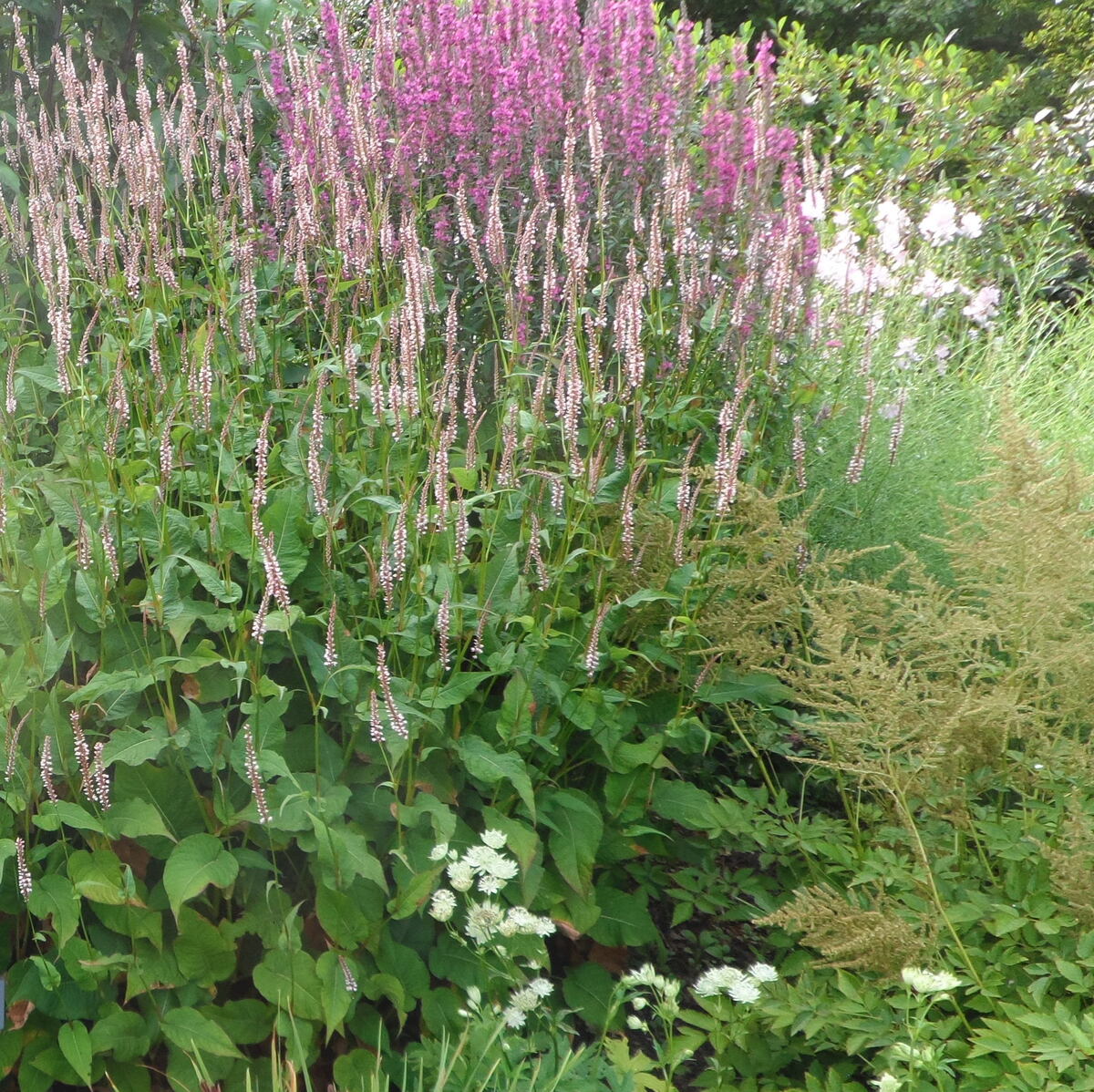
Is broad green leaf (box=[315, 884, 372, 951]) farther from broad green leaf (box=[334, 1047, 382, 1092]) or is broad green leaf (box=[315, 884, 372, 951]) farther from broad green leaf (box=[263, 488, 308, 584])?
broad green leaf (box=[263, 488, 308, 584])

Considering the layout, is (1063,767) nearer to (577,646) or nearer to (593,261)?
(577,646)

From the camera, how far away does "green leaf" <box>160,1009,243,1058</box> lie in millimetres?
2273

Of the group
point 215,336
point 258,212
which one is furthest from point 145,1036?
point 258,212

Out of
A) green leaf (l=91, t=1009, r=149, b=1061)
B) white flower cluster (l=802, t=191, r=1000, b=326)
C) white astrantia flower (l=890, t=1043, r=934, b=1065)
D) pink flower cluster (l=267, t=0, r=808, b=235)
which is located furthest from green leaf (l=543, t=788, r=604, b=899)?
white flower cluster (l=802, t=191, r=1000, b=326)

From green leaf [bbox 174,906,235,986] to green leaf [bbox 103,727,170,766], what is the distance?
1.03 feet

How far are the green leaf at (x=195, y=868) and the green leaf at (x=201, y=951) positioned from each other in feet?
0.34

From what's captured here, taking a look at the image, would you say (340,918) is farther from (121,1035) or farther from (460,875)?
(121,1035)

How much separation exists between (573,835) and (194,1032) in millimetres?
850

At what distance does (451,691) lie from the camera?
2424mm

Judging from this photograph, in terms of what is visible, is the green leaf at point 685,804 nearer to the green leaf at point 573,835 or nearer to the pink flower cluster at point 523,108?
the green leaf at point 573,835

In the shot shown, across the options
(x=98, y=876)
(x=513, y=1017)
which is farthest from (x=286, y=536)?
(x=513, y=1017)

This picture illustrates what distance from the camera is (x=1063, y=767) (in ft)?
8.09

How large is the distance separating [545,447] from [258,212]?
177cm

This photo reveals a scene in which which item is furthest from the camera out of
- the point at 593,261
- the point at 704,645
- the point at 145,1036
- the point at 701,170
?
the point at 701,170
